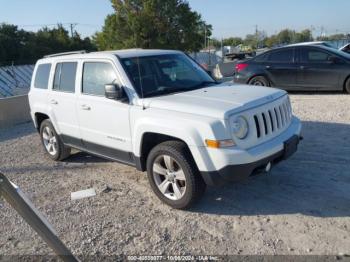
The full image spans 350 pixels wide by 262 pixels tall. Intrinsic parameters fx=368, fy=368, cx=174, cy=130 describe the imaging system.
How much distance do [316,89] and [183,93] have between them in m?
7.13

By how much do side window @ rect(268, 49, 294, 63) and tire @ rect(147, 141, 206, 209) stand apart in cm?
788

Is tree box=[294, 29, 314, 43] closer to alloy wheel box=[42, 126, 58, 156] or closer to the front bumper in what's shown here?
alloy wheel box=[42, 126, 58, 156]

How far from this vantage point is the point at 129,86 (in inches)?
189

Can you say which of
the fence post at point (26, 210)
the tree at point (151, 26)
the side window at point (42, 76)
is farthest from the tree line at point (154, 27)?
the fence post at point (26, 210)

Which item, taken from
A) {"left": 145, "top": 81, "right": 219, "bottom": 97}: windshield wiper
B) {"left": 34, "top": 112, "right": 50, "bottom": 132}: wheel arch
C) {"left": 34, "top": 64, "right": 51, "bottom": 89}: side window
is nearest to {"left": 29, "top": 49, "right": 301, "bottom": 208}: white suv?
{"left": 145, "top": 81, "right": 219, "bottom": 97}: windshield wiper

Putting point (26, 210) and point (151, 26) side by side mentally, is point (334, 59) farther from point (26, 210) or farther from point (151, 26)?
point (151, 26)

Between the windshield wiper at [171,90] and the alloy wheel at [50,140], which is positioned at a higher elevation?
the windshield wiper at [171,90]

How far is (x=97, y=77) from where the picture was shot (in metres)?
5.30

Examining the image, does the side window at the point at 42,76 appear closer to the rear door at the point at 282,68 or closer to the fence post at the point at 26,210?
the fence post at the point at 26,210

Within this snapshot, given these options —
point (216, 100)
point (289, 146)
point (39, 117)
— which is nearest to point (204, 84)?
point (216, 100)

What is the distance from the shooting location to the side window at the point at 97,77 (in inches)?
201

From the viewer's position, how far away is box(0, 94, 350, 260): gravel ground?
145 inches

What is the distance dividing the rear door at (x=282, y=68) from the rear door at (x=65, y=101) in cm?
710

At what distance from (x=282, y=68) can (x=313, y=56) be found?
92 cm
